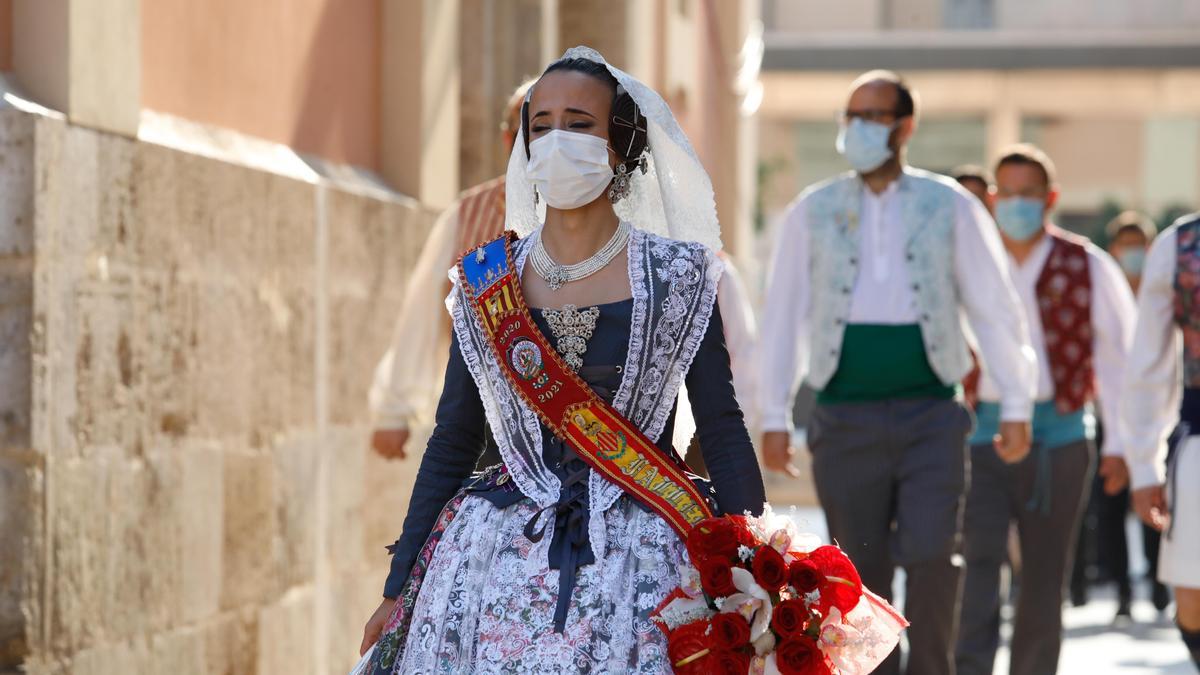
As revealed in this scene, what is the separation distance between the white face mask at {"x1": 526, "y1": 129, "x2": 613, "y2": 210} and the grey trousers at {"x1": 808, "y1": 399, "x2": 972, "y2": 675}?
10.3 ft

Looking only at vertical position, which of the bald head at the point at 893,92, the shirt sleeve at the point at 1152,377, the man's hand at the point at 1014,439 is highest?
the bald head at the point at 893,92

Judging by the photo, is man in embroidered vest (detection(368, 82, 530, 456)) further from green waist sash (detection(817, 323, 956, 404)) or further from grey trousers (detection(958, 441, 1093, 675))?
grey trousers (detection(958, 441, 1093, 675))

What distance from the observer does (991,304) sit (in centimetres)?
745

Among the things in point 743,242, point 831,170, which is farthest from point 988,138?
point 743,242

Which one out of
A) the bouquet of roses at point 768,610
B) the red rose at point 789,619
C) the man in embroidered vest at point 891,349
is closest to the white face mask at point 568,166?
the bouquet of roses at point 768,610

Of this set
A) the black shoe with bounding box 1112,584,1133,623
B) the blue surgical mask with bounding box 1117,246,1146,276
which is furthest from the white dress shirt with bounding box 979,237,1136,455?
the blue surgical mask with bounding box 1117,246,1146,276

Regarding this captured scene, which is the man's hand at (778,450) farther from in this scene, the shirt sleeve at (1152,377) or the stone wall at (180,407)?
the stone wall at (180,407)

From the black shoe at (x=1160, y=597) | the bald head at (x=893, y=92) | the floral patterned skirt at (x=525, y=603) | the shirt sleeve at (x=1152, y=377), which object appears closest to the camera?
the floral patterned skirt at (x=525, y=603)

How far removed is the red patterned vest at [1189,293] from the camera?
6.80 meters

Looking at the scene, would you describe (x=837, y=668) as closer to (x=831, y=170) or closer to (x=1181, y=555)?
(x=1181, y=555)

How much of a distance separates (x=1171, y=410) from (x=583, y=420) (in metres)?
3.57

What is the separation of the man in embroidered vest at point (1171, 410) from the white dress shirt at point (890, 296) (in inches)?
18.7

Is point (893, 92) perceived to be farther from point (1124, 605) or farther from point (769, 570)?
point (1124, 605)

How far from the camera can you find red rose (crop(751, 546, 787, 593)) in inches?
154
